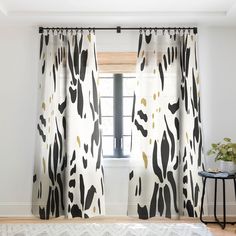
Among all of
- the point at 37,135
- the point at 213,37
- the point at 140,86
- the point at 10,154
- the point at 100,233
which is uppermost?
the point at 213,37

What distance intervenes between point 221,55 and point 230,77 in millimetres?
311

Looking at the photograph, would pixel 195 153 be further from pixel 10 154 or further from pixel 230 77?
pixel 10 154

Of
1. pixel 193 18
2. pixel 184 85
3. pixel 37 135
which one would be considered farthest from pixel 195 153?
pixel 37 135

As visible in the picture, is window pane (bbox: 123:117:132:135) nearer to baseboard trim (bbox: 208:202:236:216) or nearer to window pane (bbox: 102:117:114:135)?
window pane (bbox: 102:117:114:135)

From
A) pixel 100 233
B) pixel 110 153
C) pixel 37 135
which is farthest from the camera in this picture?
pixel 110 153

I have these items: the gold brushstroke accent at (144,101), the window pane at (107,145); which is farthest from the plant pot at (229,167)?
the window pane at (107,145)

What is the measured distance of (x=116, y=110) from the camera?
383 cm

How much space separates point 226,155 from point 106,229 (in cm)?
163

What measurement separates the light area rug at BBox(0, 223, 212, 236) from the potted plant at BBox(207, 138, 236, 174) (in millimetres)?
727

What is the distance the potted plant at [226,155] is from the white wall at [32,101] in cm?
30

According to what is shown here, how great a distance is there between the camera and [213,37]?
373 centimetres

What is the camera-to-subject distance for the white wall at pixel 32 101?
367cm

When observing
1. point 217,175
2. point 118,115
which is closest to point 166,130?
point 118,115

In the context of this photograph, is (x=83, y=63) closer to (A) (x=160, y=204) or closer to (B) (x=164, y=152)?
(B) (x=164, y=152)
